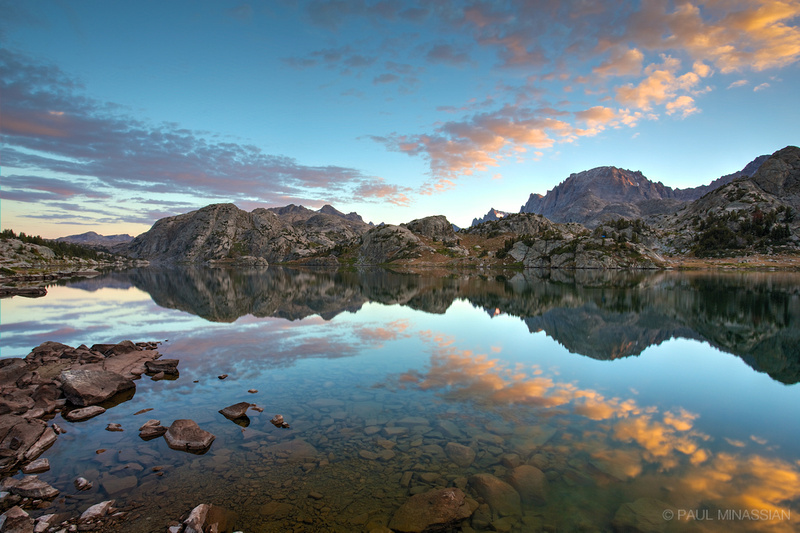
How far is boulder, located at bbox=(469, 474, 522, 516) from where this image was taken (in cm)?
1238

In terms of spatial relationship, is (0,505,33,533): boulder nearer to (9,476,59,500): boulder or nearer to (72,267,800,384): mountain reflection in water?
(9,476,59,500): boulder

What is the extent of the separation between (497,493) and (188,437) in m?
14.4

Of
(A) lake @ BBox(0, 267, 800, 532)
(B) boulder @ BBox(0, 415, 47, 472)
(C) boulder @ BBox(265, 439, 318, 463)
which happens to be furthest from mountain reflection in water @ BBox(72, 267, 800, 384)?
(B) boulder @ BBox(0, 415, 47, 472)

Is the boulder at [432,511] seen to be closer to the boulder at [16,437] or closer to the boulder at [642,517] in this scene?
the boulder at [642,517]

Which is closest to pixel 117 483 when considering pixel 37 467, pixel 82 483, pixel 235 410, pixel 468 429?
pixel 82 483

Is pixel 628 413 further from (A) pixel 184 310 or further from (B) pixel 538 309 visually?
(A) pixel 184 310

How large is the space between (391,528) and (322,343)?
27.6 m

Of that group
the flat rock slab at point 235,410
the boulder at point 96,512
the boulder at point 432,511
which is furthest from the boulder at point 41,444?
the boulder at point 432,511

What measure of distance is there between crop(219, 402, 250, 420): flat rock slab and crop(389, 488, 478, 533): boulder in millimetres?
12048

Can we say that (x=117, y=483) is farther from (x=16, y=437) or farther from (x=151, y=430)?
(x=16, y=437)

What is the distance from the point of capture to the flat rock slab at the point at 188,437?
17.1 meters

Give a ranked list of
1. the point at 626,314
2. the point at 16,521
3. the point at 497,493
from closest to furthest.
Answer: the point at 16,521
the point at 497,493
the point at 626,314

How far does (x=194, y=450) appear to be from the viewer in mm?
16875

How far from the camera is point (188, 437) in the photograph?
17531mm
